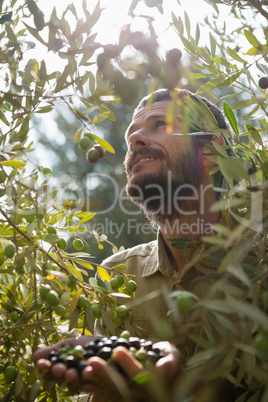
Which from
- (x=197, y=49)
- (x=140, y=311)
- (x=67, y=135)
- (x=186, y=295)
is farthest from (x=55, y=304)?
(x=67, y=135)

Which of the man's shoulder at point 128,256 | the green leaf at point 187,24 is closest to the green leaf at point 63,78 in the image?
the green leaf at point 187,24

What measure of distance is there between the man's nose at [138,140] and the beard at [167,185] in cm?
2

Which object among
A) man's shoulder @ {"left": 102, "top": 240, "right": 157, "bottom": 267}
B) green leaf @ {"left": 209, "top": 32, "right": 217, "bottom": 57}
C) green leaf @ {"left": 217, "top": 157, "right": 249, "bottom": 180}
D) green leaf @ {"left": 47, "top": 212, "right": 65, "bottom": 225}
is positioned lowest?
man's shoulder @ {"left": 102, "top": 240, "right": 157, "bottom": 267}

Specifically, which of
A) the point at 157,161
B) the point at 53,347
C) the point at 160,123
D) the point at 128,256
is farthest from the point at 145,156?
the point at 53,347

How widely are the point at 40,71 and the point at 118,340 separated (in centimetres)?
52

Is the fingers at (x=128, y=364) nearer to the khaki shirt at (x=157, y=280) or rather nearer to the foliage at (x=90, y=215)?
the foliage at (x=90, y=215)

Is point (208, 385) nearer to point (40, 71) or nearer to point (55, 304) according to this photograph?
point (55, 304)

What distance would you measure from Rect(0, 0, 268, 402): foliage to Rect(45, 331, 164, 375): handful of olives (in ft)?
0.26

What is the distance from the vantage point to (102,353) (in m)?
0.77

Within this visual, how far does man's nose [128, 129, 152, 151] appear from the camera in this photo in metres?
1.82

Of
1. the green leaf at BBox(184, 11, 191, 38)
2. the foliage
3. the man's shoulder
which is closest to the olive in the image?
the foliage

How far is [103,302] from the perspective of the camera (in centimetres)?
100

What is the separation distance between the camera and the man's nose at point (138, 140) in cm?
182

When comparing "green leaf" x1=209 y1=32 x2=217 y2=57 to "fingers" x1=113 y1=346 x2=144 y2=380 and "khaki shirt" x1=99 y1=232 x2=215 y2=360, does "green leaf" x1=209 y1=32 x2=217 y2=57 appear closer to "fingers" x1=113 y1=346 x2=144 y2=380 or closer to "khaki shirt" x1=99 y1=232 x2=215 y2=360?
"khaki shirt" x1=99 y1=232 x2=215 y2=360
